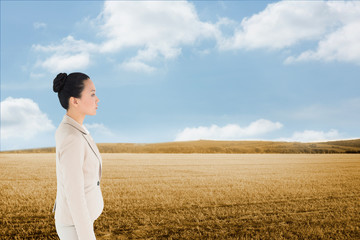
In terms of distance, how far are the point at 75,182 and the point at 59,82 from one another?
0.78 metres

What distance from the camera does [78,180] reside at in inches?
81.9

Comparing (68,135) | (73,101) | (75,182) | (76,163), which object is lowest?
(75,182)

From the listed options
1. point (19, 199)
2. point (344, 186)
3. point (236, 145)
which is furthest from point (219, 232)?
point (236, 145)

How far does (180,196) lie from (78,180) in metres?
10.4

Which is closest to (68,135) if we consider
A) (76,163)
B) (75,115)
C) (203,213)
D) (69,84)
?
(76,163)

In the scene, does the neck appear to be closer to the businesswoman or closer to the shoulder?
the businesswoman

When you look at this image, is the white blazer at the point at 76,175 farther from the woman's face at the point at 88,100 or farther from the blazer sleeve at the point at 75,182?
the woman's face at the point at 88,100

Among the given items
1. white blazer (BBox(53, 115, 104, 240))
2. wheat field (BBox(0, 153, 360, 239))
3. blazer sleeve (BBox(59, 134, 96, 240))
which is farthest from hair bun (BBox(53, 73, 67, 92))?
wheat field (BBox(0, 153, 360, 239))

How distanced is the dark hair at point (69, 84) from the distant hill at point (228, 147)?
65.1 m

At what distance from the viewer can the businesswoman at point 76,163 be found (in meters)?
2.09

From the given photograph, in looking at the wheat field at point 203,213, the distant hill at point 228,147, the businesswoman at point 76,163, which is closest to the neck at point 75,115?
the businesswoman at point 76,163

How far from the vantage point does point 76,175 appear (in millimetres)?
2080

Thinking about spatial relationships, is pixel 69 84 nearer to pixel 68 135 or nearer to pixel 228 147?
pixel 68 135

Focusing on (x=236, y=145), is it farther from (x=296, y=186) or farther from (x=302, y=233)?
(x=302, y=233)
